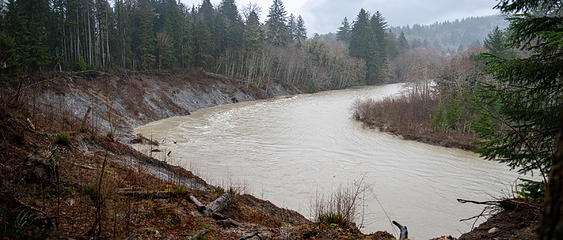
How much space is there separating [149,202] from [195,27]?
5064 centimetres

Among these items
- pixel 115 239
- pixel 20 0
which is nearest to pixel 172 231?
pixel 115 239

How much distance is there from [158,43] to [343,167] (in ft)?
117

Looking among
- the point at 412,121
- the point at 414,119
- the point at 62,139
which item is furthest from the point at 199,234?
the point at 414,119

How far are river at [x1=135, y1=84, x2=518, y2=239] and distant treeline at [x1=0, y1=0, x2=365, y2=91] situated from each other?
9.05 meters

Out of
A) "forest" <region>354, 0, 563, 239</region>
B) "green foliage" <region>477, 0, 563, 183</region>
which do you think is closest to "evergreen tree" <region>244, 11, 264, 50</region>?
"forest" <region>354, 0, 563, 239</region>

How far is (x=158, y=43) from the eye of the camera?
41812 millimetres

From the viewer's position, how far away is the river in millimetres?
11422

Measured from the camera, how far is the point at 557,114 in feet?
16.6

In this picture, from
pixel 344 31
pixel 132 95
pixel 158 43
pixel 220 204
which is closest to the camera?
pixel 220 204

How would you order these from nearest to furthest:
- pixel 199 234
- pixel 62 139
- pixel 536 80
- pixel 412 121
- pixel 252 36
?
pixel 199 234
pixel 536 80
pixel 62 139
pixel 412 121
pixel 252 36

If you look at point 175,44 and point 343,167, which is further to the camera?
point 175,44

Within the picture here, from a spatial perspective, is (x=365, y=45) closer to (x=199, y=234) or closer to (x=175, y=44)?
(x=175, y=44)

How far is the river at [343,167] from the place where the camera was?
37.5 ft

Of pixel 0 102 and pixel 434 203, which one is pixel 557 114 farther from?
pixel 0 102
